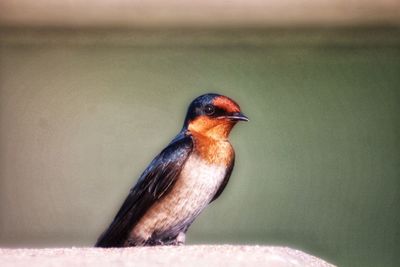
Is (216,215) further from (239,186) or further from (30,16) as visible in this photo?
(30,16)

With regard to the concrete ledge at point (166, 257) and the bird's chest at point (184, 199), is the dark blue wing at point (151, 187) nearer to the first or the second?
the bird's chest at point (184, 199)

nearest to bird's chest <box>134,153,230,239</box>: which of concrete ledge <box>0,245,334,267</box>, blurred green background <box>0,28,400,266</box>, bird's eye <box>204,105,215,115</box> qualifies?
bird's eye <box>204,105,215,115</box>

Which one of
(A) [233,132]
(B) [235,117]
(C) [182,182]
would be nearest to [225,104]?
(B) [235,117]

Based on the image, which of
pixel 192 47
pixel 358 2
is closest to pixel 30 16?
pixel 192 47

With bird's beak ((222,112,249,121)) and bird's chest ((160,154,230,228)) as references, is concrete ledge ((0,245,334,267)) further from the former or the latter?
bird's beak ((222,112,249,121))

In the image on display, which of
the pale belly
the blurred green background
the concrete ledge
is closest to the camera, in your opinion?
the concrete ledge

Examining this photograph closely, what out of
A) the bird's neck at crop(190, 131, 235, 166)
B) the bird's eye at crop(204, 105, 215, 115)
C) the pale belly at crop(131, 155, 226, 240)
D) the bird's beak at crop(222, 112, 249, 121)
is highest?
the bird's eye at crop(204, 105, 215, 115)

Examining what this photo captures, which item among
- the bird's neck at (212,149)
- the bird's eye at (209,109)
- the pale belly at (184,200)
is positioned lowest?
the pale belly at (184,200)

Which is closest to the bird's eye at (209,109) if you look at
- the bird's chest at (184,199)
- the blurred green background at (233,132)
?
the bird's chest at (184,199)
